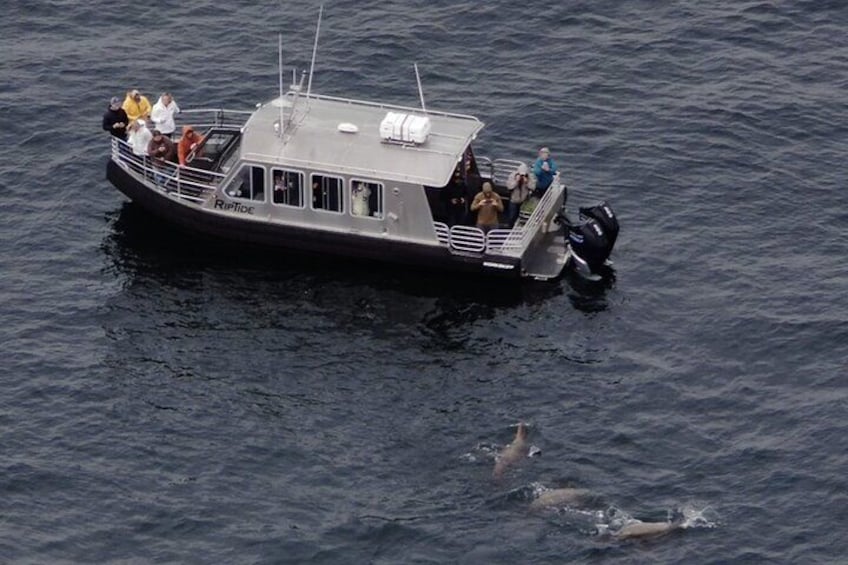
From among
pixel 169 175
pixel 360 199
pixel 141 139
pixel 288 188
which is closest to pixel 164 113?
pixel 141 139

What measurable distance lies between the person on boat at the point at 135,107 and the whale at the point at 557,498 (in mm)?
20469

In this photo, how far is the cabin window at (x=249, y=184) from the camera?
189ft

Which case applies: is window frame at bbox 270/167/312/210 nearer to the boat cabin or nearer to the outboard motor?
the boat cabin

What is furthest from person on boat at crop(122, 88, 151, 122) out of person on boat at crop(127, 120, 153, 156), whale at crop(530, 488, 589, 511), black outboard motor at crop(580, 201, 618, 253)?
whale at crop(530, 488, 589, 511)

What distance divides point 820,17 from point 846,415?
948 inches

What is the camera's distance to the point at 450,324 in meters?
55.6

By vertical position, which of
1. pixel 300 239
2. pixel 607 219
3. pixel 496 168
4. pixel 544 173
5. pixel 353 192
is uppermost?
pixel 544 173

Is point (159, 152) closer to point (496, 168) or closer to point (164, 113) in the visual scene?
point (164, 113)

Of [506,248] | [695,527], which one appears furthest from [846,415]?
[506,248]

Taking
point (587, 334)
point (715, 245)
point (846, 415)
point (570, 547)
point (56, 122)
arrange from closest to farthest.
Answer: point (570, 547)
point (846, 415)
point (587, 334)
point (715, 245)
point (56, 122)

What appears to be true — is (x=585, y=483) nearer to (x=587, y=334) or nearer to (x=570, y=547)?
(x=570, y=547)

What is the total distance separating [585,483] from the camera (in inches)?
1907

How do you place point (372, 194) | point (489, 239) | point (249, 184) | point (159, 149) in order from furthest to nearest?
1. point (159, 149)
2. point (249, 184)
3. point (372, 194)
4. point (489, 239)

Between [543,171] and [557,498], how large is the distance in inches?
548
